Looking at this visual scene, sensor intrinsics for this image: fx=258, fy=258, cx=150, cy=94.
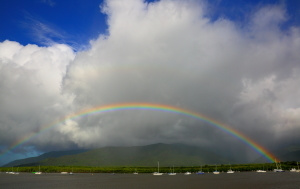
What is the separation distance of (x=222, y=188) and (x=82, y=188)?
55.7 metres

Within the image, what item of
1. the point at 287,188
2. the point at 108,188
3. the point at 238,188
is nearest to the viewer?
the point at 287,188

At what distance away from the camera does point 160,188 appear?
323 ft

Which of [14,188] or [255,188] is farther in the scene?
[14,188]

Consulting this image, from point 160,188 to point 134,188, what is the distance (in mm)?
10270

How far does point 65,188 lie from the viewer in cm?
10575

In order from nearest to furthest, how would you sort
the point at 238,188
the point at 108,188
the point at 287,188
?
the point at 287,188 < the point at 238,188 < the point at 108,188

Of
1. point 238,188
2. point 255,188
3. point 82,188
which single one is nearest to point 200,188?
point 238,188

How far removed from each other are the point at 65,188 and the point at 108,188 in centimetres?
1811

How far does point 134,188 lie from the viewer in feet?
329

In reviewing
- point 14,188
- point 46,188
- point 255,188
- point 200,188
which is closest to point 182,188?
point 200,188

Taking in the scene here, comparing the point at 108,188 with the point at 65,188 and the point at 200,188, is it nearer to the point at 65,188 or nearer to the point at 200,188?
the point at 65,188

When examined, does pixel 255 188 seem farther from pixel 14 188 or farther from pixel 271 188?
pixel 14 188

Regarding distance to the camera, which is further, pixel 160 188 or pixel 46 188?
pixel 46 188

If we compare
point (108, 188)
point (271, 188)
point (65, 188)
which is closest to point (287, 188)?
point (271, 188)
